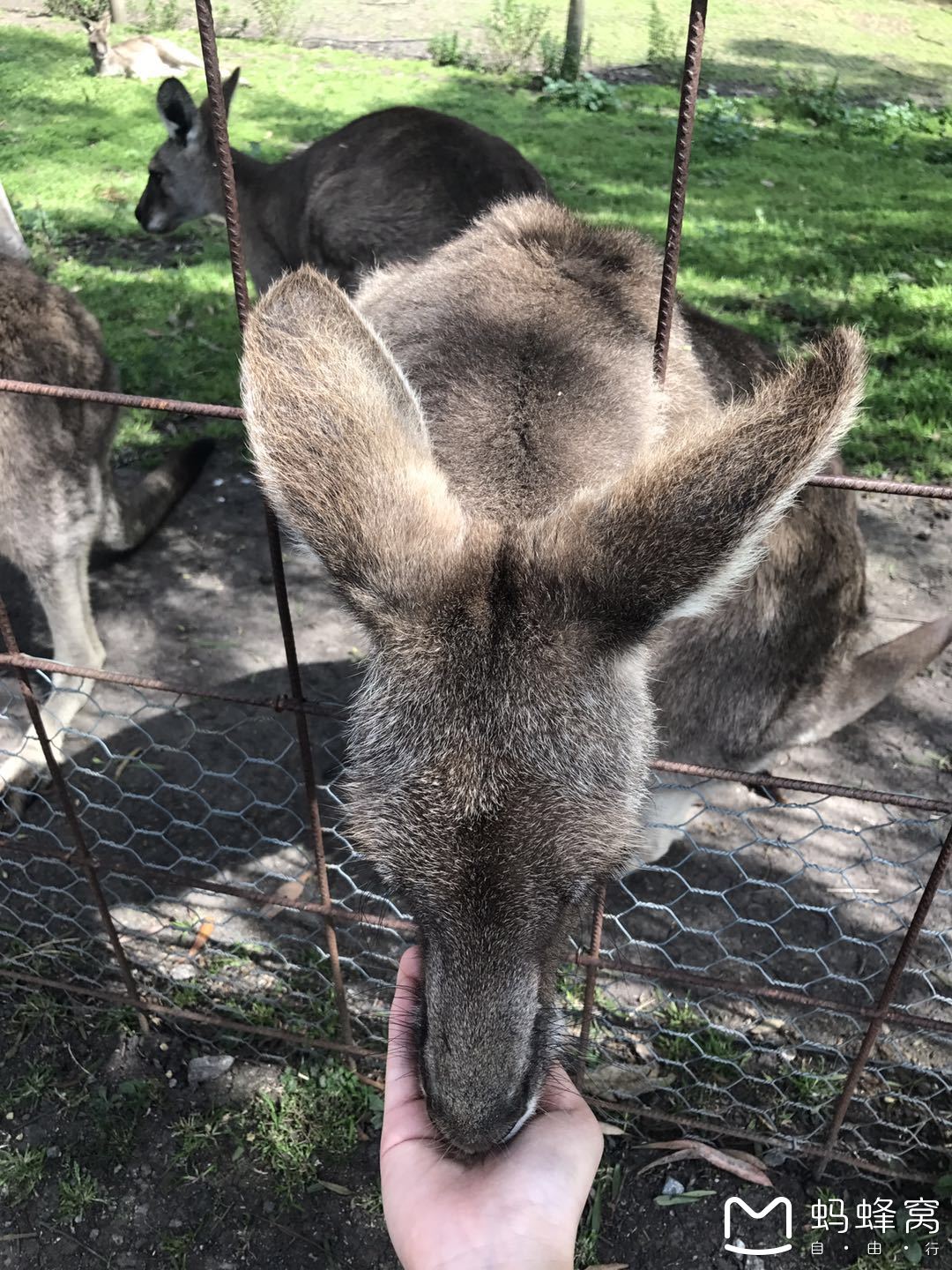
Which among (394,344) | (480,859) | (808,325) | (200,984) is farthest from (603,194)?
(480,859)

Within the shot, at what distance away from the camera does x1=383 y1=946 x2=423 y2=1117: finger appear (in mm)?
1796

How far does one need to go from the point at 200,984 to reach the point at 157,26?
15.7m

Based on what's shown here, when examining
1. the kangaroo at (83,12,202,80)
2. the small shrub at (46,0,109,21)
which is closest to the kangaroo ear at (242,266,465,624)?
the kangaroo at (83,12,202,80)

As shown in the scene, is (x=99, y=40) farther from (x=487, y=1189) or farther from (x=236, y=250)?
(x=487, y=1189)

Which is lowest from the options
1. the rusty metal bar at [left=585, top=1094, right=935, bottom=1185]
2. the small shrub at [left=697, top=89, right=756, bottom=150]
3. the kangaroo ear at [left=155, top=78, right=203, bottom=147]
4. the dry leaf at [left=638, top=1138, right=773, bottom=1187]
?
the dry leaf at [left=638, top=1138, right=773, bottom=1187]

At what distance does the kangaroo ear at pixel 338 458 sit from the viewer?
5.06 feet

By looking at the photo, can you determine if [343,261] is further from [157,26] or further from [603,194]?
[157,26]

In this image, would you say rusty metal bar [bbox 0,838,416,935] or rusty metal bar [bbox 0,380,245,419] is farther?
rusty metal bar [bbox 0,838,416,935]

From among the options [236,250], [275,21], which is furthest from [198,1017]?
[275,21]

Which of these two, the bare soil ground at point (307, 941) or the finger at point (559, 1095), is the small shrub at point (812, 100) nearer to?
the bare soil ground at point (307, 941)

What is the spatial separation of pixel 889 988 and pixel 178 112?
6486mm

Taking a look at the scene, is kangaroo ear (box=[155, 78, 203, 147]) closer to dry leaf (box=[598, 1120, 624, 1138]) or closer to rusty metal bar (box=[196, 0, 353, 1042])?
rusty metal bar (box=[196, 0, 353, 1042])

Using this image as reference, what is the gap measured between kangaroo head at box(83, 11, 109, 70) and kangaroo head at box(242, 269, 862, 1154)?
1268 cm

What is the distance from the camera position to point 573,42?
1205cm
